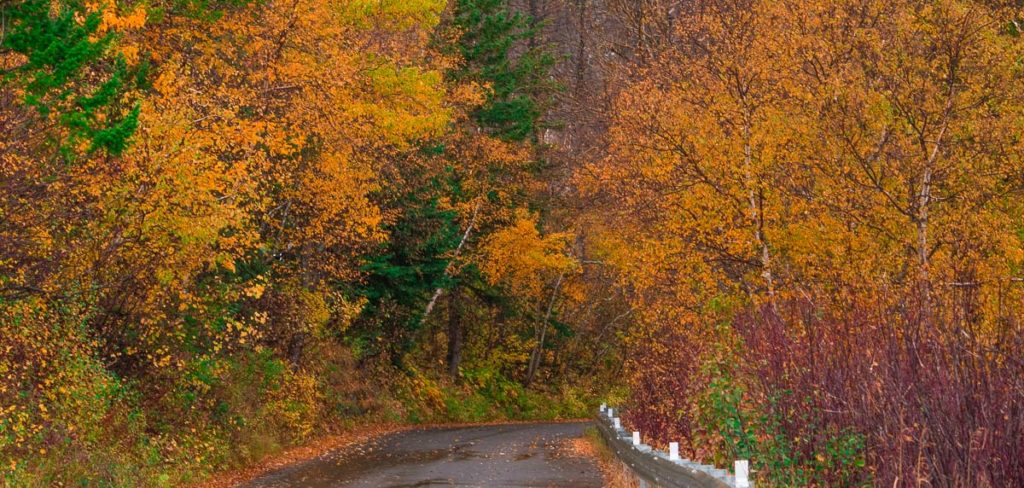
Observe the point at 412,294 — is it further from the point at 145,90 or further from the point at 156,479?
the point at 156,479

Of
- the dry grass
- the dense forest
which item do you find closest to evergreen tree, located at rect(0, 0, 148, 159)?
the dense forest

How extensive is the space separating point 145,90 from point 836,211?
488 inches

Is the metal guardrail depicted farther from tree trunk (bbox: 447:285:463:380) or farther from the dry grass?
tree trunk (bbox: 447:285:463:380)

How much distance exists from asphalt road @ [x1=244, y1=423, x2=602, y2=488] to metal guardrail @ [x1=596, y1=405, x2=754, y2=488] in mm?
2530

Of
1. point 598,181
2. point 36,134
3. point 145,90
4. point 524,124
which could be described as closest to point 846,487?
point 36,134

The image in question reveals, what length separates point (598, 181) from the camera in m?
32.9

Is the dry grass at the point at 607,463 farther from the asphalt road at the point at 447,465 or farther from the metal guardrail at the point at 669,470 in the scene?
the metal guardrail at the point at 669,470

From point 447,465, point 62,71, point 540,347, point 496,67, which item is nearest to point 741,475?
point 62,71

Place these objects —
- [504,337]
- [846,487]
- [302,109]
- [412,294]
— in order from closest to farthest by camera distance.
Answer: [846,487], [302,109], [412,294], [504,337]

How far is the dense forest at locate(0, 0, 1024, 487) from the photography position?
11.4 metres

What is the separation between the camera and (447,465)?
898 inches

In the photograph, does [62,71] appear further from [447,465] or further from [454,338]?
[454,338]

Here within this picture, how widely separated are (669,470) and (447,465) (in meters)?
10.4

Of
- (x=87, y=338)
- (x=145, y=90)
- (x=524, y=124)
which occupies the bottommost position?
(x=87, y=338)
